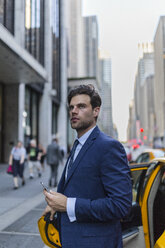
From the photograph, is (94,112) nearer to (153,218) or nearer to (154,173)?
(154,173)

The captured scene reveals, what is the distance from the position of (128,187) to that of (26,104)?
69.9 feet

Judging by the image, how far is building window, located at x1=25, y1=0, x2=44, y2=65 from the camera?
66.8ft

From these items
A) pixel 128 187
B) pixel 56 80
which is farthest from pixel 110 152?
pixel 56 80

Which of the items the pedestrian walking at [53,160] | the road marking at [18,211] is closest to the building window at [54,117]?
the pedestrian walking at [53,160]

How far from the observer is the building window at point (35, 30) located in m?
20.4

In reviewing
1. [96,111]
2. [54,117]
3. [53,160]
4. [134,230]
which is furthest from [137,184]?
[54,117]

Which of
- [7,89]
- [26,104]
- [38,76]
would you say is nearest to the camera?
[38,76]

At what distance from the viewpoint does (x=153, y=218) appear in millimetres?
3004

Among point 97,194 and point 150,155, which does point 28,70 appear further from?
point 97,194

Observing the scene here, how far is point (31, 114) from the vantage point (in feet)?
76.9

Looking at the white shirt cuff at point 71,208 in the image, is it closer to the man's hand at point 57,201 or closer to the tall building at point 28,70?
the man's hand at point 57,201

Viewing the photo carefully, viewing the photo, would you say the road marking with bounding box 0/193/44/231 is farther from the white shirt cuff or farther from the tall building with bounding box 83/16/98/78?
the tall building with bounding box 83/16/98/78

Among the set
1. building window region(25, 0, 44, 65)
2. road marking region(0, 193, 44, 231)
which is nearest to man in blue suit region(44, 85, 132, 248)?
road marking region(0, 193, 44, 231)

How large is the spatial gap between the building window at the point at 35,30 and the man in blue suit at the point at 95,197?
2000cm
